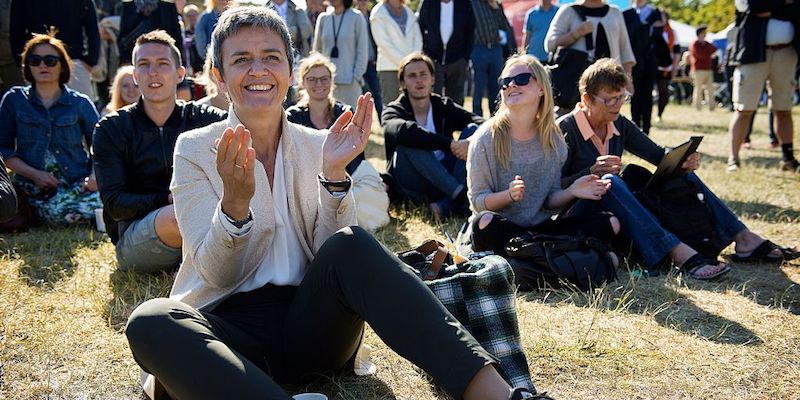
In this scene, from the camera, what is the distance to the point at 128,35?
7.50 m

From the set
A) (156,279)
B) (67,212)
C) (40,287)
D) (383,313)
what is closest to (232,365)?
(383,313)

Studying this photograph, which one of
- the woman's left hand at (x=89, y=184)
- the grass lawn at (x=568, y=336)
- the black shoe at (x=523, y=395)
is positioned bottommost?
the grass lawn at (x=568, y=336)

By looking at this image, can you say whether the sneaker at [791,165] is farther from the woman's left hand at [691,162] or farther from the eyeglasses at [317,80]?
the eyeglasses at [317,80]

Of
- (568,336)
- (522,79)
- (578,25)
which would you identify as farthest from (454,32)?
(568,336)

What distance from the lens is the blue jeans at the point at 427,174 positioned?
5.82 m

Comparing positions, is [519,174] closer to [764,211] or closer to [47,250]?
[764,211]

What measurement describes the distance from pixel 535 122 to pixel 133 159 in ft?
7.92

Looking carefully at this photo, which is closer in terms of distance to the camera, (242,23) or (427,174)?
(242,23)

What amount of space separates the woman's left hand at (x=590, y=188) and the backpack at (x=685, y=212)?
0.58m

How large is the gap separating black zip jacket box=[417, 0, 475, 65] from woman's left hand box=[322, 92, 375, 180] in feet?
19.7

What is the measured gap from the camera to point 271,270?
2533mm

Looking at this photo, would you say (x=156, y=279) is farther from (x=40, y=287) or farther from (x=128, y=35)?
(x=128, y=35)

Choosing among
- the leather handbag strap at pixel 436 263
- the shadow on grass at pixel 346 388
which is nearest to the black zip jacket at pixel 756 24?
the leather handbag strap at pixel 436 263

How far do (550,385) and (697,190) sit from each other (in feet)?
7.81
